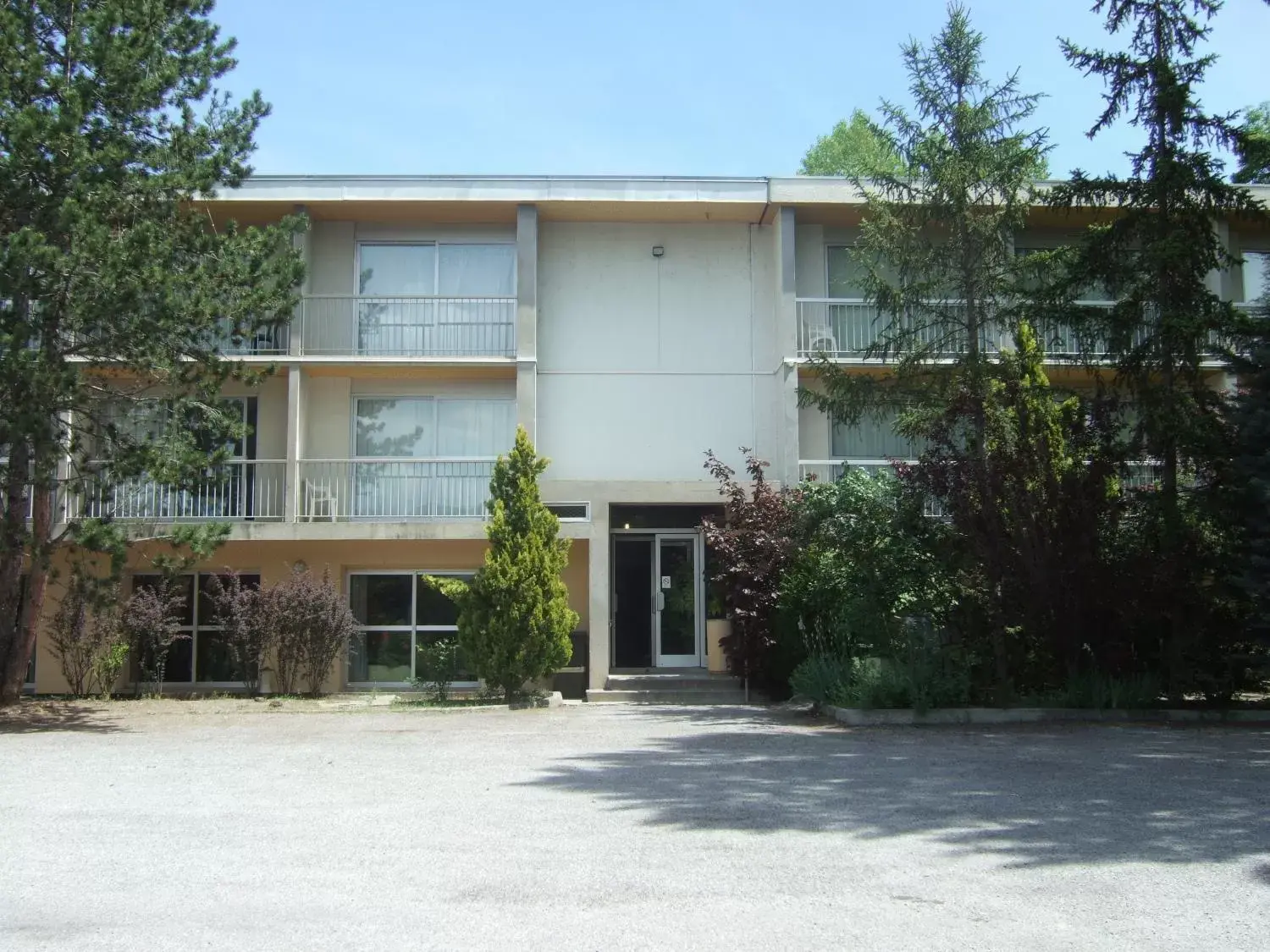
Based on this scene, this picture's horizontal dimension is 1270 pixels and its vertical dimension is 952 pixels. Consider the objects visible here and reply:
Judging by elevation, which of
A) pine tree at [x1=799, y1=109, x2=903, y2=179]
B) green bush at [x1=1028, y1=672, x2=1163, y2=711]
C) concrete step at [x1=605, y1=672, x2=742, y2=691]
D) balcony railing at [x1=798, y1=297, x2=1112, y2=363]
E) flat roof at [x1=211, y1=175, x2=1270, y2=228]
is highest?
pine tree at [x1=799, y1=109, x2=903, y2=179]

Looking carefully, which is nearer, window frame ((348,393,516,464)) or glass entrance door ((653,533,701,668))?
glass entrance door ((653,533,701,668))

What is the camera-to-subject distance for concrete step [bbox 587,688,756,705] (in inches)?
677

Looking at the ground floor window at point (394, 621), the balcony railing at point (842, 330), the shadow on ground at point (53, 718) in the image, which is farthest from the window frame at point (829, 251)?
the shadow on ground at point (53, 718)

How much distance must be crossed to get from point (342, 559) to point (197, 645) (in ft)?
9.42

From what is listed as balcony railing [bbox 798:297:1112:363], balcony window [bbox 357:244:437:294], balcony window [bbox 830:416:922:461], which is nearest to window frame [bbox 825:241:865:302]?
balcony railing [bbox 798:297:1112:363]

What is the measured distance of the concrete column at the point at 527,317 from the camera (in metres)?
19.4

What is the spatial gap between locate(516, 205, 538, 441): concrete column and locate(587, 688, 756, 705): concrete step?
4.64m

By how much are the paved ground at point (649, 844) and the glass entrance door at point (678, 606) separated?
7.91m

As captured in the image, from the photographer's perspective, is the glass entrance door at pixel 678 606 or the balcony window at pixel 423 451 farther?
the glass entrance door at pixel 678 606

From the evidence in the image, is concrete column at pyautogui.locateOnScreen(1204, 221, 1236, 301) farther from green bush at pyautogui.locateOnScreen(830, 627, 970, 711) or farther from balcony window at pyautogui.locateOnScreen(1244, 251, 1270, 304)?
green bush at pyautogui.locateOnScreen(830, 627, 970, 711)

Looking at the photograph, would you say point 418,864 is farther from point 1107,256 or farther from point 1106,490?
point 1107,256

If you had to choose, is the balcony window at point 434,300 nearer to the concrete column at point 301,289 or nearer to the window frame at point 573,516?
the concrete column at point 301,289

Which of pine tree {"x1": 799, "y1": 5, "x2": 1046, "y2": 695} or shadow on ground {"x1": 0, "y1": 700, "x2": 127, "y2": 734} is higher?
pine tree {"x1": 799, "y1": 5, "x2": 1046, "y2": 695}

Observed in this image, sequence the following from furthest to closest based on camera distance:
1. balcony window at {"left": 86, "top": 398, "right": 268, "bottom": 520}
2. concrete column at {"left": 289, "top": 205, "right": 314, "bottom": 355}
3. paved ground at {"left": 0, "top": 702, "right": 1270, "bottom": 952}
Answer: concrete column at {"left": 289, "top": 205, "right": 314, "bottom": 355} → balcony window at {"left": 86, "top": 398, "right": 268, "bottom": 520} → paved ground at {"left": 0, "top": 702, "right": 1270, "bottom": 952}
